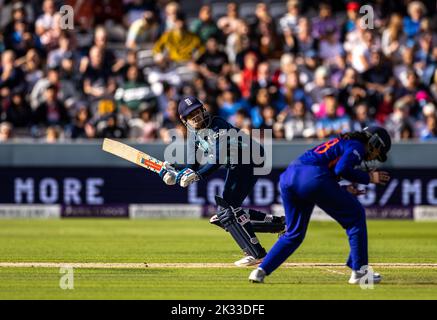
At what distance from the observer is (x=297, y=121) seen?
19500 millimetres

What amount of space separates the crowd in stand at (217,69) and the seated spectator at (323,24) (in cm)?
3

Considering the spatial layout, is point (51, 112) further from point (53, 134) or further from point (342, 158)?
point (342, 158)

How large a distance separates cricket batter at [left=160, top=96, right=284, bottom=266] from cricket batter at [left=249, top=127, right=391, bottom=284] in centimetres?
155

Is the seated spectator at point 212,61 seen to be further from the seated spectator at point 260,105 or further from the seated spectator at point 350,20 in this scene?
the seated spectator at point 350,20

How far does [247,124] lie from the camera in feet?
62.3

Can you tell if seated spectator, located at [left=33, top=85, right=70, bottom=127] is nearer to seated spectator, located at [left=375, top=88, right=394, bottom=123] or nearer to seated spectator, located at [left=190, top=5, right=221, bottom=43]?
seated spectator, located at [left=190, top=5, right=221, bottom=43]

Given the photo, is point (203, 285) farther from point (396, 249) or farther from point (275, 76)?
point (275, 76)

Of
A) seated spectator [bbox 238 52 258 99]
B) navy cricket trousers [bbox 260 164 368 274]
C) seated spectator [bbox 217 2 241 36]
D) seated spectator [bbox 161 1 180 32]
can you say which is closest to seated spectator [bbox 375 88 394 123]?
seated spectator [bbox 238 52 258 99]

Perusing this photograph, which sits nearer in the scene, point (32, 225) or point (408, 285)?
point (408, 285)

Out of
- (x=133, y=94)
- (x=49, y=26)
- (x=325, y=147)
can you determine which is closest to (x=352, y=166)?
(x=325, y=147)

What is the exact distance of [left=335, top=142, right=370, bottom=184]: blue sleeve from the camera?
9383 mm

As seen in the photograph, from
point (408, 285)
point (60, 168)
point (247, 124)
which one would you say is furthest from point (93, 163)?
point (408, 285)

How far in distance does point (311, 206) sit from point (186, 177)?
5.73ft
